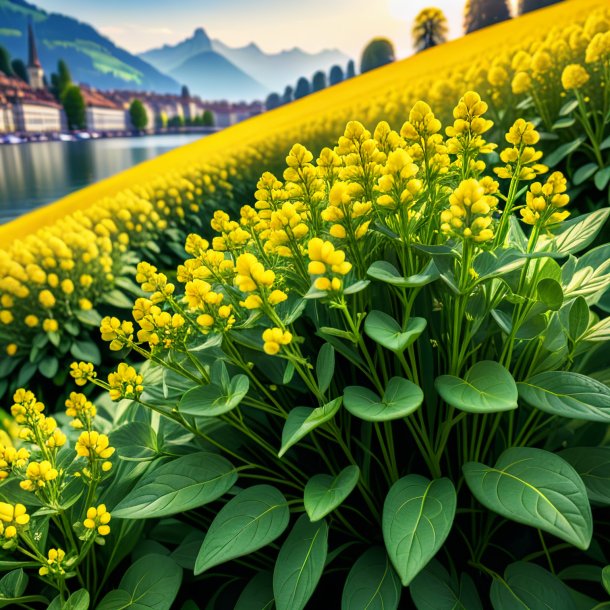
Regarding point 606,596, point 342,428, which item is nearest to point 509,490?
point 342,428

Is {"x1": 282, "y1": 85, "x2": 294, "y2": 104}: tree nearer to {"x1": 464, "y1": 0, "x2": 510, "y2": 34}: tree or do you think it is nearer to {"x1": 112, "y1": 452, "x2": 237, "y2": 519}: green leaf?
{"x1": 464, "y1": 0, "x2": 510, "y2": 34}: tree

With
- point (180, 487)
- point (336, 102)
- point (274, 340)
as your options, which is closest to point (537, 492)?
point (274, 340)

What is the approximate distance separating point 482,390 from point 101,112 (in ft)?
22.8

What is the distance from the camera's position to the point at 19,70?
5.95m

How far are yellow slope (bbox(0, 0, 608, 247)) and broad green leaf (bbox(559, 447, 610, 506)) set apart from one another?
7.03 feet

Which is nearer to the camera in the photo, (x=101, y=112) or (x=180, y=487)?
(x=180, y=487)

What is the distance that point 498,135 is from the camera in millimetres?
2053

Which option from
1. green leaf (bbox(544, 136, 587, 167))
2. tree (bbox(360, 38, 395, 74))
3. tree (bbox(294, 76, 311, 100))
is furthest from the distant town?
green leaf (bbox(544, 136, 587, 167))

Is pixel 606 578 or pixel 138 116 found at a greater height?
pixel 138 116

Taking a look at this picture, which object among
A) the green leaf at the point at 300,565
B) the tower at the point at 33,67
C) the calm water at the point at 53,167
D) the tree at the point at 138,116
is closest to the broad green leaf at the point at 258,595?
the green leaf at the point at 300,565

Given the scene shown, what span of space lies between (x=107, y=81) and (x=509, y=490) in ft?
23.2

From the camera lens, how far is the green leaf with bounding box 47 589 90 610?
2.25ft

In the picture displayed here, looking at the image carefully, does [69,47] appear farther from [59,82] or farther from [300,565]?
[300,565]

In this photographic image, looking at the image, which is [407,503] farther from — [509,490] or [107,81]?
[107,81]
